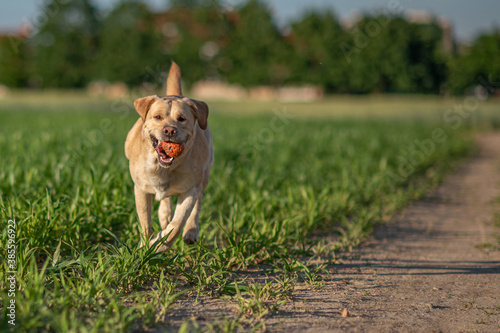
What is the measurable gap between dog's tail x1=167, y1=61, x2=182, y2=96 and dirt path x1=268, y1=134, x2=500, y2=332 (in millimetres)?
2003

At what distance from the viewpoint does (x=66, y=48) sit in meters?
54.0

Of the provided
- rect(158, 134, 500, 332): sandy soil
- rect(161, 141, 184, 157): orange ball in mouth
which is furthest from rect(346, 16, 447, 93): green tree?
rect(161, 141, 184, 157): orange ball in mouth

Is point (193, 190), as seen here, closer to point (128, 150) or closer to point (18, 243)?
point (128, 150)

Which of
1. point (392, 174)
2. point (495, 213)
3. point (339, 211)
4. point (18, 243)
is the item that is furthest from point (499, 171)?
point (18, 243)

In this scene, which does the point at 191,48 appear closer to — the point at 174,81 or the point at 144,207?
the point at 174,81

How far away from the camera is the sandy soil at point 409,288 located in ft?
9.82

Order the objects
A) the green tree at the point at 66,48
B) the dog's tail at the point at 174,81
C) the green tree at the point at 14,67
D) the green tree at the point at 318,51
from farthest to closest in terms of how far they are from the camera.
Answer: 1. the green tree at the point at 14,67
2. the green tree at the point at 66,48
3. the green tree at the point at 318,51
4. the dog's tail at the point at 174,81

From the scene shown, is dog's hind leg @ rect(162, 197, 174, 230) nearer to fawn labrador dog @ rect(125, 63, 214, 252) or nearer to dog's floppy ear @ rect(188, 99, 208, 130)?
fawn labrador dog @ rect(125, 63, 214, 252)

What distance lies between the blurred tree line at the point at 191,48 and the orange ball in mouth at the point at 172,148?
30.2 metres

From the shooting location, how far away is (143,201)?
11.3ft

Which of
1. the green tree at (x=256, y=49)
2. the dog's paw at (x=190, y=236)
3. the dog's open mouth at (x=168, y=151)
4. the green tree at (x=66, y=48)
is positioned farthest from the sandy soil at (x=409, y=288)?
the green tree at (x=66, y=48)

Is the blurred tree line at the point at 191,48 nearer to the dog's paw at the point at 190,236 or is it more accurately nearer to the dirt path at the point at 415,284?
the dirt path at the point at 415,284

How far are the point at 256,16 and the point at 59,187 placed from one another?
5013 cm

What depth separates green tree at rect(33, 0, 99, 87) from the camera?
5347 cm
